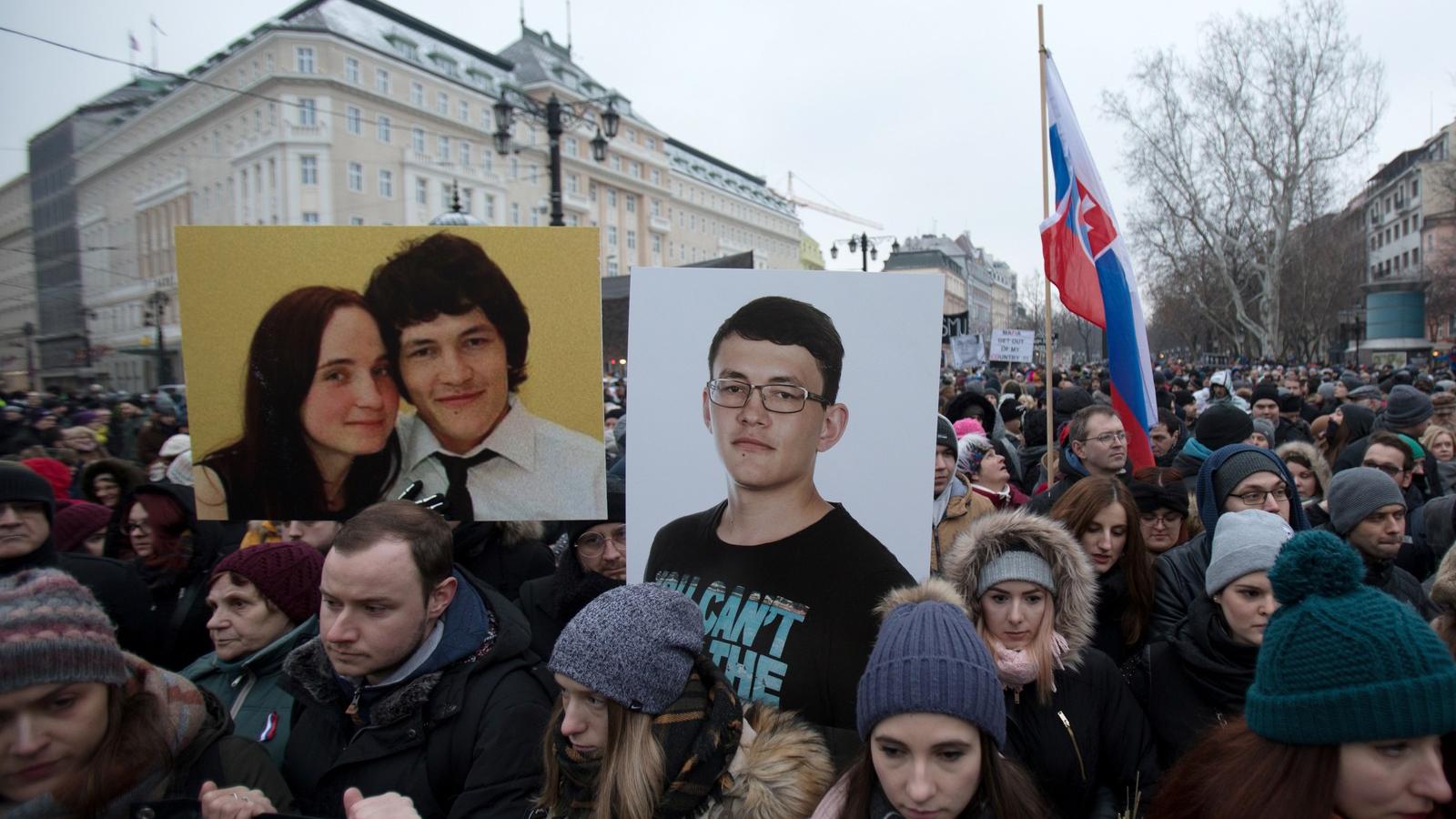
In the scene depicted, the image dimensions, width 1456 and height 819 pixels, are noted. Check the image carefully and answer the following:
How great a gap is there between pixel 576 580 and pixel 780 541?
103cm

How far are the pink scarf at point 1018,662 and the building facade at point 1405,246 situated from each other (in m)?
37.5

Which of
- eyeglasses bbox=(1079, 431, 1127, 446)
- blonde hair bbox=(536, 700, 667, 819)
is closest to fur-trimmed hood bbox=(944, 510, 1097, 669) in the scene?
blonde hair bbox=(536, 700, 667, 819)

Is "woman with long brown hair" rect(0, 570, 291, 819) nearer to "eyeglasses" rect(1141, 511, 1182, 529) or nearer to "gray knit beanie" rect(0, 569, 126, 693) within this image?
"gray knit beanie" rect(0, 569, 126, 693)

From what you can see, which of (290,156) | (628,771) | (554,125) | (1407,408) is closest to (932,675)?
(628,771)

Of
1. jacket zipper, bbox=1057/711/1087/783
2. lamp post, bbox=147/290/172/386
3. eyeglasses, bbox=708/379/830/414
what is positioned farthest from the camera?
lamp post, bbox=147/290/172/386

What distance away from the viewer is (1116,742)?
7.34 ft

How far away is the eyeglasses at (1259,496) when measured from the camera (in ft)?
10.4

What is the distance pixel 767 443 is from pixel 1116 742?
130 cm

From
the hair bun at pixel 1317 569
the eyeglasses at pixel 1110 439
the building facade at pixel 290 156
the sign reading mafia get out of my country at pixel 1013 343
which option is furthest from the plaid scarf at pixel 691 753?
the building facade at pixel 290 156

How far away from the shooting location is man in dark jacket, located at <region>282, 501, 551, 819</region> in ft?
6.44

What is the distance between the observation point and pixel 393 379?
10.2 ft

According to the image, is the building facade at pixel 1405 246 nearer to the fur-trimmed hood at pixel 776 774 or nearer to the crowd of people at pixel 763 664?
the crowd of people at pixel 763 664

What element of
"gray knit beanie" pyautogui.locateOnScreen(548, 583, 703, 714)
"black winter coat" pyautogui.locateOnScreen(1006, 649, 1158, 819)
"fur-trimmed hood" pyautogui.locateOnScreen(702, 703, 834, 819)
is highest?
"gray knit beanie" pyautogui.locateOnScreen(548, 583, 703, 714)

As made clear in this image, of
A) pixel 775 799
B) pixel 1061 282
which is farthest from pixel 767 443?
pixel 1061 282
